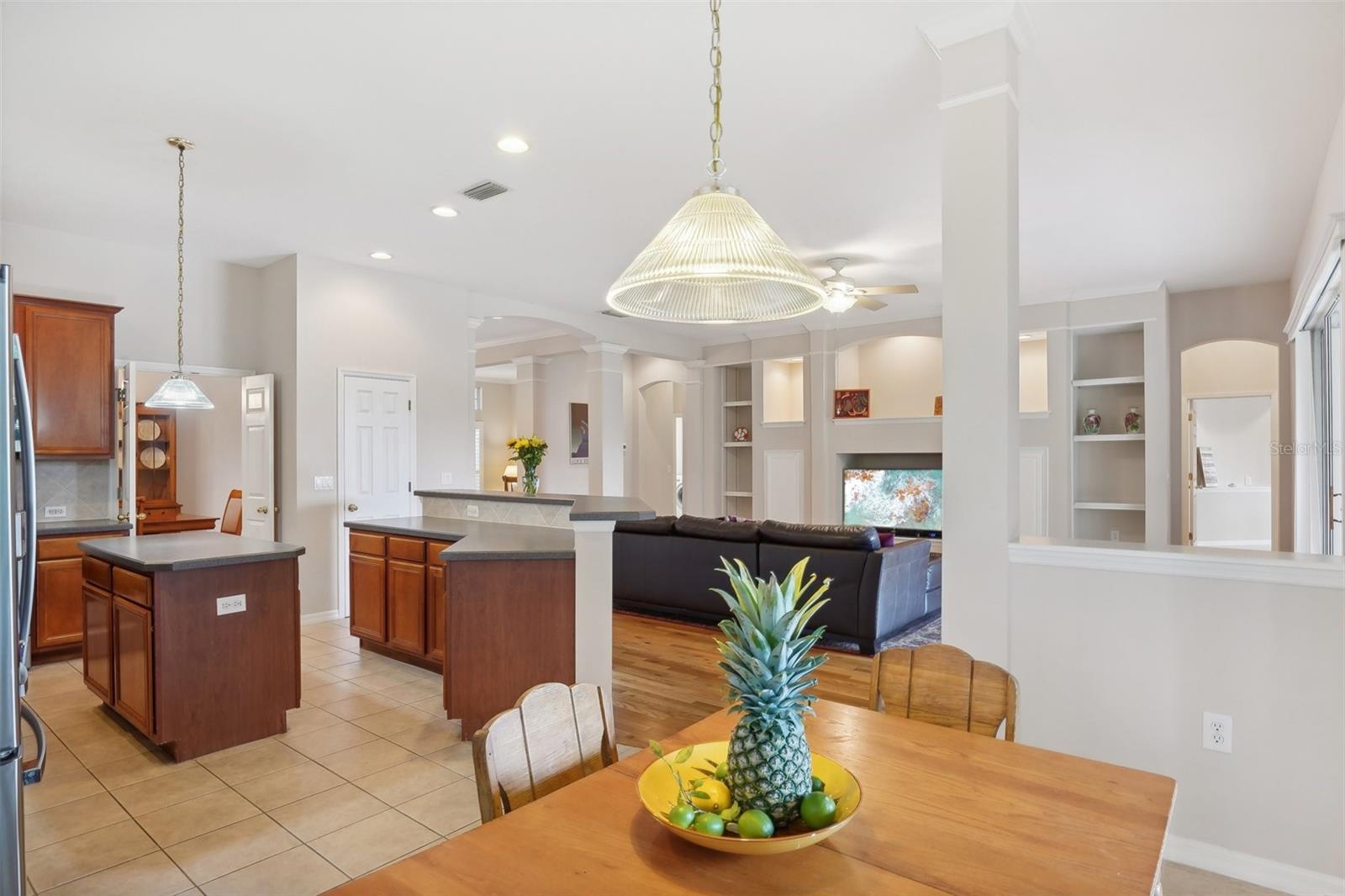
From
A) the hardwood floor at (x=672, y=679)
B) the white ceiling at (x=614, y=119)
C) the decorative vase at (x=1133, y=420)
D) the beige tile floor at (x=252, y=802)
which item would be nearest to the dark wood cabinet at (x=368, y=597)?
the beige tile floor at (x=252, y=802)

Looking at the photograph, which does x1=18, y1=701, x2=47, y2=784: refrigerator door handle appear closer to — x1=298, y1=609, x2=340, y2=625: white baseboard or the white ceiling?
the white ceiling

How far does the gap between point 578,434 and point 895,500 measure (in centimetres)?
455

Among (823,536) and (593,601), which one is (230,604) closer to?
(593,601)

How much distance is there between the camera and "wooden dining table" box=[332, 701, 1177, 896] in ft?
3.43

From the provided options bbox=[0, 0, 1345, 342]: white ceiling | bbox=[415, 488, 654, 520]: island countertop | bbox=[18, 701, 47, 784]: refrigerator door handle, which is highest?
bbox=[0, 0, 1345, 342]: white ceiling

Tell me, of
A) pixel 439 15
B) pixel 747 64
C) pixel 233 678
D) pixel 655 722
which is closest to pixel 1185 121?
pixel 747 64

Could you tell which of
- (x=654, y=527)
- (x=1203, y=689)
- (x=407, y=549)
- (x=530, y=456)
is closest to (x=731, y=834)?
(x=1203, y=689)

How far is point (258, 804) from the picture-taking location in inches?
108

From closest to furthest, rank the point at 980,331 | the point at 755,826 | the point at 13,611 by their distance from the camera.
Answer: the point at 755,826 → the point at 13,611 → the point at 980,331

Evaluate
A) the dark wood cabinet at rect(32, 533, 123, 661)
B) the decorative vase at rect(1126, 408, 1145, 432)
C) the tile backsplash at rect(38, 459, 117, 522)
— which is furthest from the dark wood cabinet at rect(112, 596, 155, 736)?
the decorative vase at rect(1126, 408, 1145, 432)

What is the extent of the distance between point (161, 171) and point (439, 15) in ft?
8.08

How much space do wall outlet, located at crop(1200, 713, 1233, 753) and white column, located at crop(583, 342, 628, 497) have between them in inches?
263

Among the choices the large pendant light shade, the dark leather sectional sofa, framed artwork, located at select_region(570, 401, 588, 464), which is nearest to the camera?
the large pendant light shade

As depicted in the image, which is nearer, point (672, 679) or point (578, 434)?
point (672, 679)
